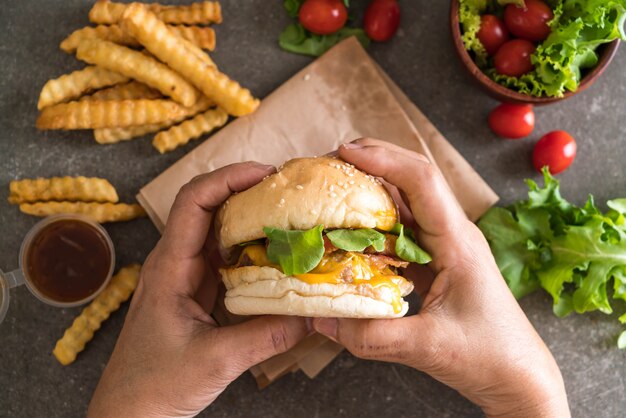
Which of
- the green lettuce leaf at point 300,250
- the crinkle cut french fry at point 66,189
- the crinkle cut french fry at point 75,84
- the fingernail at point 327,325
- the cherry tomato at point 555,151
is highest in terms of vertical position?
the crinkle cut french fry at point 75,84

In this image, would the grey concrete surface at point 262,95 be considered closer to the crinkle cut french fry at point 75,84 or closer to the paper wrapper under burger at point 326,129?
the paper wrapper under burger at point 326,129

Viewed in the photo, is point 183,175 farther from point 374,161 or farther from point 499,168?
point 499,168

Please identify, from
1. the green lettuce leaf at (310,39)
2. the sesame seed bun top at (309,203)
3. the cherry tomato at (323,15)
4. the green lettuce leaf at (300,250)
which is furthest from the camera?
the green lettuce leaf at (310,39)

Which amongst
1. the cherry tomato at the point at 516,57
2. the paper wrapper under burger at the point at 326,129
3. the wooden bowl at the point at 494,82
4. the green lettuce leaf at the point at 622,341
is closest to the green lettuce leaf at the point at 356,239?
the paper wrapper under burger at the point at 326,129

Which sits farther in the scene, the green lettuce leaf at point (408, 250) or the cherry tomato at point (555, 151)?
the cherry tomato at point (555, 151)

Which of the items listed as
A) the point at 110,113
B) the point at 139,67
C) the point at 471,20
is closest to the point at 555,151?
the point at 471,20

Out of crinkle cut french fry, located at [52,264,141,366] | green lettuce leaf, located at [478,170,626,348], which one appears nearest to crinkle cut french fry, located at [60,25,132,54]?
crinkle cut french fry, located at [52,264,141,366]
